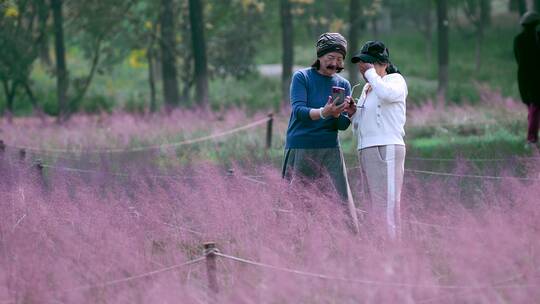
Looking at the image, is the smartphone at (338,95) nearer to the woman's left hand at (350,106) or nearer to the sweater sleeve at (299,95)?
the woman's left hand at (350,106)

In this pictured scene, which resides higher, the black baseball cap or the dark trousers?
the black baseball cap

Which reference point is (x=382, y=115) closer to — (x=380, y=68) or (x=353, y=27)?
(x=380, y=68)

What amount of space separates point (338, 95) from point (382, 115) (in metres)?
0.42

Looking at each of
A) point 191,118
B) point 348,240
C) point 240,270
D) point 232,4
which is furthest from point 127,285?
point 232,4

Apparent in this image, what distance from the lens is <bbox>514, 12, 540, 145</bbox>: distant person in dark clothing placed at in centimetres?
1720

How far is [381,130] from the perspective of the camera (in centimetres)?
957

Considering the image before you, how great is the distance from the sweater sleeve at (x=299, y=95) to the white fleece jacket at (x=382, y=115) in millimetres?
516

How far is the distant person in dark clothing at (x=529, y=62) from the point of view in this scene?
56.4ft

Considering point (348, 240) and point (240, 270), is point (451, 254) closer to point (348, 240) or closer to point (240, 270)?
point (348, 240)

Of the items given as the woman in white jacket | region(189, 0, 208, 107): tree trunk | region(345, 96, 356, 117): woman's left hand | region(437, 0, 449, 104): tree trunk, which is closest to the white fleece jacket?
the woman in white jacket

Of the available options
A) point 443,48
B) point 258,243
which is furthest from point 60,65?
point 258,243

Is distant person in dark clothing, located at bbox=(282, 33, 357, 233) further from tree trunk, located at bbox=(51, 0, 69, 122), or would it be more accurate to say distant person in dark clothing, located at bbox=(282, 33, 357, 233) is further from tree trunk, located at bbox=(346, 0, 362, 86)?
tree trunk, located at bbox=(346, 0, 362, 86)

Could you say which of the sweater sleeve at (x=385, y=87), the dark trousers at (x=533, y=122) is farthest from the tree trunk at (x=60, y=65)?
the sweater sleeve at (x=385, y=87)

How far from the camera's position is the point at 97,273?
26.5ft
